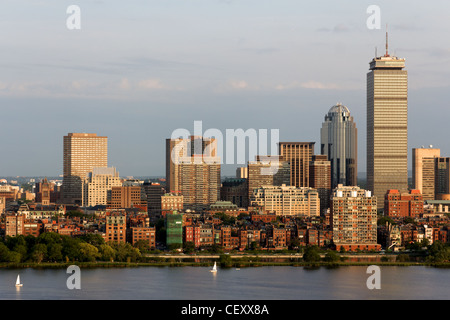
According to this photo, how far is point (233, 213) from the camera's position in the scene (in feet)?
175

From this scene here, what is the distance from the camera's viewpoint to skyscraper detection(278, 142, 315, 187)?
68.9 metres

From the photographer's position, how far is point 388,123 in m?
65.0

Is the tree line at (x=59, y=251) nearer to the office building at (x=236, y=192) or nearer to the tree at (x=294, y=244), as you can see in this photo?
the tree at (x=294, y=244)

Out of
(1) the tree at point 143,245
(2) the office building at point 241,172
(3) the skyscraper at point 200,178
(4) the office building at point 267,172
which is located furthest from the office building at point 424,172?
(1) the tree at point 143,245

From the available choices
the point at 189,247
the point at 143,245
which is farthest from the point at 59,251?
the point at 189,247

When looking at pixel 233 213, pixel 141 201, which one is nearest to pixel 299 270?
pixel 233 213

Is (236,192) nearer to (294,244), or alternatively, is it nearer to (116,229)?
(294,244)

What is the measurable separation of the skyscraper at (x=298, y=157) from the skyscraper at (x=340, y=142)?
9.03 meters

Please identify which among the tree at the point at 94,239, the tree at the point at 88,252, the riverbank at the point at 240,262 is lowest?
the riverbank at the point at 240,262

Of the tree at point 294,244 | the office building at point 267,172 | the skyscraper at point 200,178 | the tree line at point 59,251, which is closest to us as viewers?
the tree line at point 59,251

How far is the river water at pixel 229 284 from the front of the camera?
25.0 m

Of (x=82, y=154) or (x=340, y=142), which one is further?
(x=340, y=142)

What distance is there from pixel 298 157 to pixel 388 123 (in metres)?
7.87
